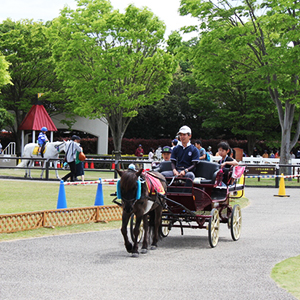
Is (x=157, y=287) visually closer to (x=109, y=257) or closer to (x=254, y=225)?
(x=109, y=257)

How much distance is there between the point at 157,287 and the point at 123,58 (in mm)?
32098

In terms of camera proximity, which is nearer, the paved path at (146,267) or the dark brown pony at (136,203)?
the paved path at (146,267)

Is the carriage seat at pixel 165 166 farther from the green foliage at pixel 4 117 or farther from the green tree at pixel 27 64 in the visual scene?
the green tree at pixel 27 64

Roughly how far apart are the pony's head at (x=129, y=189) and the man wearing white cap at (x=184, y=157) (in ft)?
5.80

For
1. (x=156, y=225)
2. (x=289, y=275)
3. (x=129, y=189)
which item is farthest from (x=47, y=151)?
(x=289, y=275)

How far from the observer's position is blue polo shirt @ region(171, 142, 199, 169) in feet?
33.6

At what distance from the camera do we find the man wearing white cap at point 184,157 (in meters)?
10.1

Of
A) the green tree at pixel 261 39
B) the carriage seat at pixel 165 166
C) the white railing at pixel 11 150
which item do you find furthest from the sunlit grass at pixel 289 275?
the white railing at pixel 11 150

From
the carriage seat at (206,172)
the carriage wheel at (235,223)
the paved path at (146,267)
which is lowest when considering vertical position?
the paved path at (146,267)

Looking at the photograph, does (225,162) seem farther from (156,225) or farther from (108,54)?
(108,54)

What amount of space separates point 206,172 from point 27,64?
34.6 m

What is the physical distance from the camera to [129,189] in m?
8.36

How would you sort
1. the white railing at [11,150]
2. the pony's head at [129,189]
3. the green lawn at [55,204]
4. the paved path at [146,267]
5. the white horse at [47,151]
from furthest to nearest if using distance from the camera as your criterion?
the white railing at [11,150] < the white horse at [47,151] < the pony's head at [129,189] < the green lawn at [55,204] < the paved path at [146,267]

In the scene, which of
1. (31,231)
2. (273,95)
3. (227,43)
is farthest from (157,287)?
(273,95)
